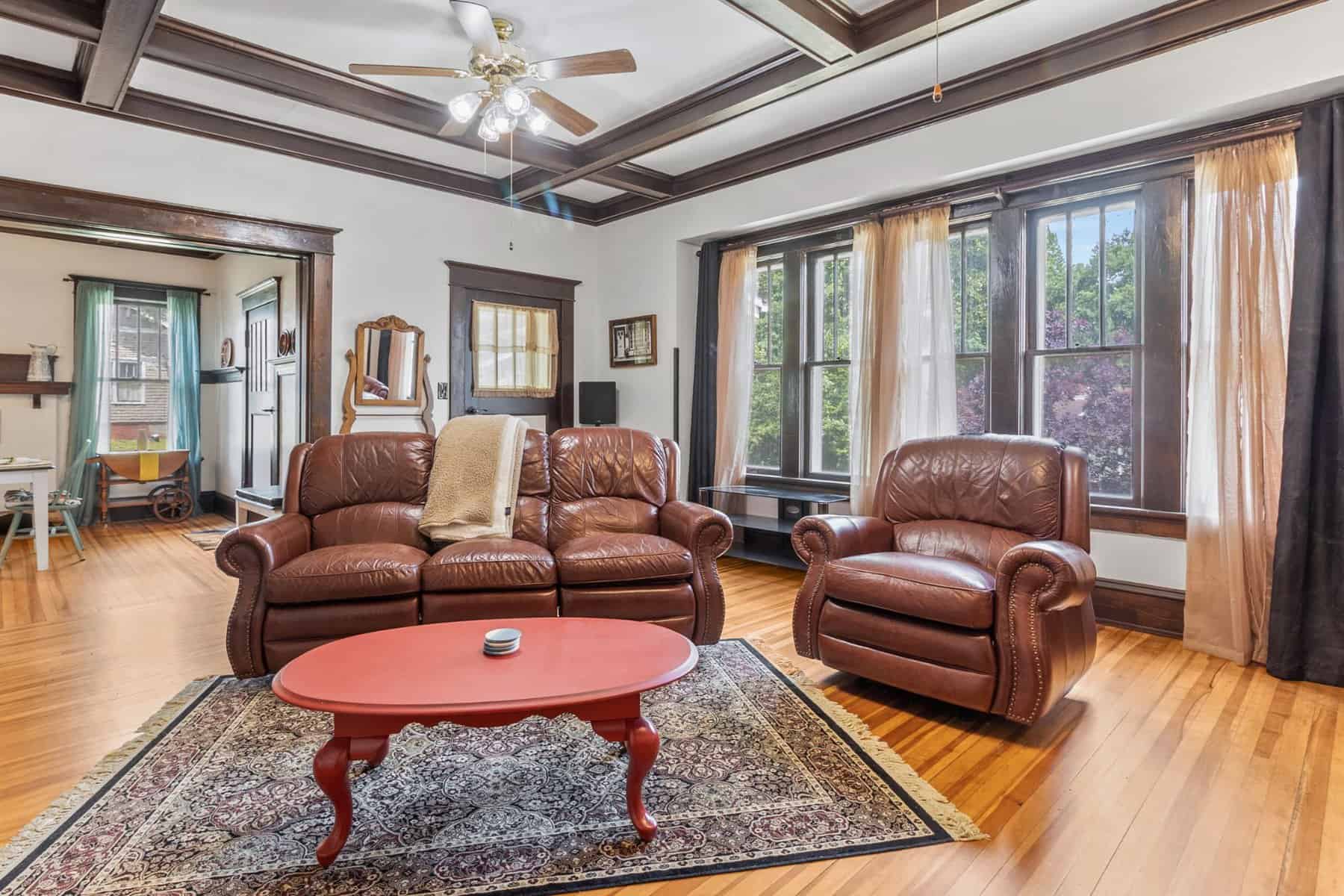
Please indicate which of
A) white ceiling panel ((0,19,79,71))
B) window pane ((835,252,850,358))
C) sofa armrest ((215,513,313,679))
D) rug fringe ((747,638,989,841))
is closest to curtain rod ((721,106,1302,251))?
window pane ((835,252,850,358))

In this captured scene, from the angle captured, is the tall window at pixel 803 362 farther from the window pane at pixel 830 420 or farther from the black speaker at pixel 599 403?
the black speaker at pixel 599 403

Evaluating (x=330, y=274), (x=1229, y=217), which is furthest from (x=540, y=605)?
(x=1229, y=217)

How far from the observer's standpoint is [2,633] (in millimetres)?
3492

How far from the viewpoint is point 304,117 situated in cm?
434

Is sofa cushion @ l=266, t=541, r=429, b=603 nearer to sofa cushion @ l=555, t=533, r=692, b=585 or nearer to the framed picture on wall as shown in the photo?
sofa cushion @ l=555, t=533, r=692, b=585

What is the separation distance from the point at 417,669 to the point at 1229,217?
12.7ft

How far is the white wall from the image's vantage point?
21.6ft

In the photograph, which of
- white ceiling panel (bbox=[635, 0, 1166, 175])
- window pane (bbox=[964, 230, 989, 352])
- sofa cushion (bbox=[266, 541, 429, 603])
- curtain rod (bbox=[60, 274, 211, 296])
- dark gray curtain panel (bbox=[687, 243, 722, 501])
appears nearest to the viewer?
sofa cushion (bbox=[266, 541, 429, 603])

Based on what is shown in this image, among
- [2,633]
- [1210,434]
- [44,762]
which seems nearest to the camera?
[44,762]

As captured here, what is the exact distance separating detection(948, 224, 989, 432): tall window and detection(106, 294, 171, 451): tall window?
800cm

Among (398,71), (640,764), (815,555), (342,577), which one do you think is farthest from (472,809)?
(398,71)

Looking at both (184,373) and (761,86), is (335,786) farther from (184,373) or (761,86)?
(184,373)

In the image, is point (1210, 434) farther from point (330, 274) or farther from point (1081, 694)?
point (330, 274)

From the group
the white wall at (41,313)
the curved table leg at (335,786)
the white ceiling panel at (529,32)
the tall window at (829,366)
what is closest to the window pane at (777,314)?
the tall window at (829,366)
